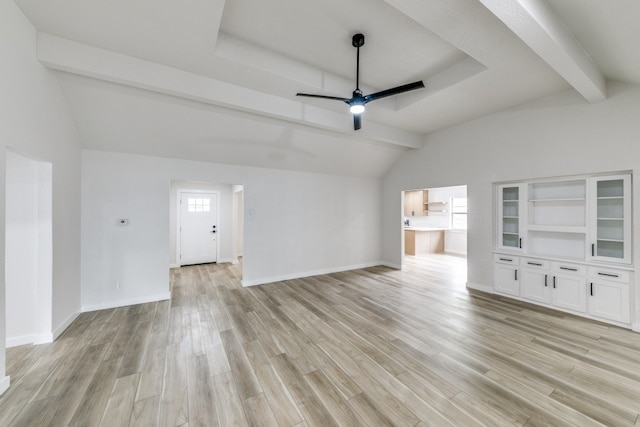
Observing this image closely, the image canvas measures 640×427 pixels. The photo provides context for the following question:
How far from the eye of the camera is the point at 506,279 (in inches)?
167

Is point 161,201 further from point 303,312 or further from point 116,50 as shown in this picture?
point 303,312

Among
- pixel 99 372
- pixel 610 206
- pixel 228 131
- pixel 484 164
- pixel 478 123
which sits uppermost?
pixel 478 123

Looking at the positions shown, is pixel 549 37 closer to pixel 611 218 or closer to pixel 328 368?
pixel 611 218

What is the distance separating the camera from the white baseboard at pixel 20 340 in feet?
8.59

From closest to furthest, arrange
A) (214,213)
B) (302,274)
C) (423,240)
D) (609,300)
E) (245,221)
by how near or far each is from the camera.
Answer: (609,300) → (245,221) → (302,274) → (214,213) → (423,240)

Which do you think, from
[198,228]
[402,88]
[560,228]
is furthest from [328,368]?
[198,228]

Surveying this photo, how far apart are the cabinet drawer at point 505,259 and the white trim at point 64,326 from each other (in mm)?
6531

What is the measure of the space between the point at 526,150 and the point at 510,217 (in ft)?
3.84

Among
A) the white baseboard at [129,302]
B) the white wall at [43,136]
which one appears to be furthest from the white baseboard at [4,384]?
the white baseboard at [129,302]

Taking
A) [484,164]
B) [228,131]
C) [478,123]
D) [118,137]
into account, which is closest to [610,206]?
[484,164]

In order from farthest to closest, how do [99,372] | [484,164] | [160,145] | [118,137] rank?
[484,164], [160,145], [118,137], [99,372]

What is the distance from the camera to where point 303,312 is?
144 inches

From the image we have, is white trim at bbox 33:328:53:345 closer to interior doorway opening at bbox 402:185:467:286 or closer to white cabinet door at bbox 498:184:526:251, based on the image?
white cabinet door at bbox 498:184:526:251

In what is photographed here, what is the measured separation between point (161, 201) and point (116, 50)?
228 cm
